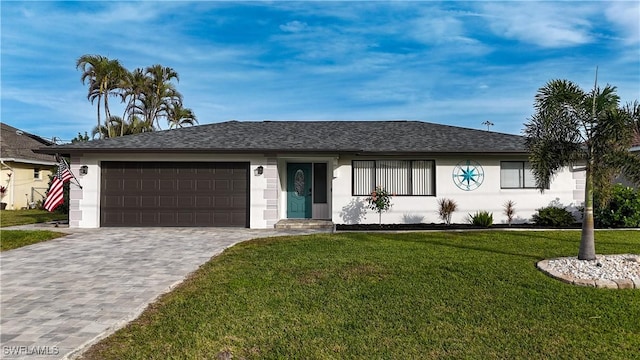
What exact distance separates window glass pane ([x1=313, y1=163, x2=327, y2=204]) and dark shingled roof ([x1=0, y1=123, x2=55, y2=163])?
17159 mm

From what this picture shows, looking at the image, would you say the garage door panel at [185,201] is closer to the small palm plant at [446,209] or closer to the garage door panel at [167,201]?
the garage door panel at [167,201]

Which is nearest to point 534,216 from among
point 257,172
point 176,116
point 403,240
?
point 403,240

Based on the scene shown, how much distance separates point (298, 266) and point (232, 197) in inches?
260

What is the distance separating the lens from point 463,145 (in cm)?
1346

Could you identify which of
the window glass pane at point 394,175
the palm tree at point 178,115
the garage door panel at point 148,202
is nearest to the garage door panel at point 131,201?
the garage door panel at point 148,202

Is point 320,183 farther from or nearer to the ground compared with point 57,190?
farther from the ground

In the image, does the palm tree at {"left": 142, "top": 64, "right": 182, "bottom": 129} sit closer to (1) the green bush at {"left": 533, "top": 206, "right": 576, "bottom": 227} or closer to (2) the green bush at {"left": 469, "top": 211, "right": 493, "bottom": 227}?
(2) the green bush at {"left": 469, "top": 211, "right": 493, "bottom": 227}

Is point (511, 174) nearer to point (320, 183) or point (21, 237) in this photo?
point (320, 183)

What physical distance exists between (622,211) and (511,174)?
3.63m

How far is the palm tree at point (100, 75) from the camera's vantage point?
83.1ft

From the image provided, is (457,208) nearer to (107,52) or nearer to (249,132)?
(249,132)

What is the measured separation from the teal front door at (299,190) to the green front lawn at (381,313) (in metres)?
6.61

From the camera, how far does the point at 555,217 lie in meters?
12.7

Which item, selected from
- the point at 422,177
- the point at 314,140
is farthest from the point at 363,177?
the point at 314,140
